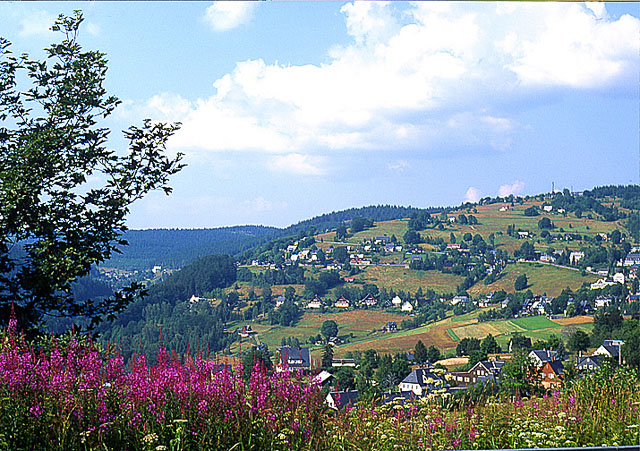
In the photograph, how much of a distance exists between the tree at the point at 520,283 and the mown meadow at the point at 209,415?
2913 centimetres

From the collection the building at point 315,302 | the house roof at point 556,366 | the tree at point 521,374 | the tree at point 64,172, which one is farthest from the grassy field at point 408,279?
the tree at point 64,172

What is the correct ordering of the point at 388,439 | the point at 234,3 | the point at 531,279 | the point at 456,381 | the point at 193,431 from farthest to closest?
the point at 531,279 < the point at 234,3 < the point at 456,381 < the point at 388,439 < the point at 193,431

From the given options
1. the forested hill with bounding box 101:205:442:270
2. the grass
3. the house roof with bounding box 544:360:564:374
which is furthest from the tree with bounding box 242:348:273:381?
the grass

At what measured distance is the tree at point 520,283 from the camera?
30.8 meters

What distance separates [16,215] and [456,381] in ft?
10.8

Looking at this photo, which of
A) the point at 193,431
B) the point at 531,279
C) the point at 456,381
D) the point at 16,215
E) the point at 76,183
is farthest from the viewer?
the point at 531,279

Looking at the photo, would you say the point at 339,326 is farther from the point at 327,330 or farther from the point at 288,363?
the point at 288,363

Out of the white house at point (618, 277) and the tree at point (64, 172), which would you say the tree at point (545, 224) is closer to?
the white house at point (618, 277)

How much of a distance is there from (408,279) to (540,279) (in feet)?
26.6

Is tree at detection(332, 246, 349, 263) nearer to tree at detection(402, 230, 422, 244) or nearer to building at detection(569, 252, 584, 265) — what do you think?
tree at detection(402, 230, 422, 244)

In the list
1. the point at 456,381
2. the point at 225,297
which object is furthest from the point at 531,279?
the point at 456,381

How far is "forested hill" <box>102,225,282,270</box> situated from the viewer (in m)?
9.64

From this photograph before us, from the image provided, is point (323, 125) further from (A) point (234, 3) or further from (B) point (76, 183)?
(B) point (76, 183)

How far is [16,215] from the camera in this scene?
416cm
